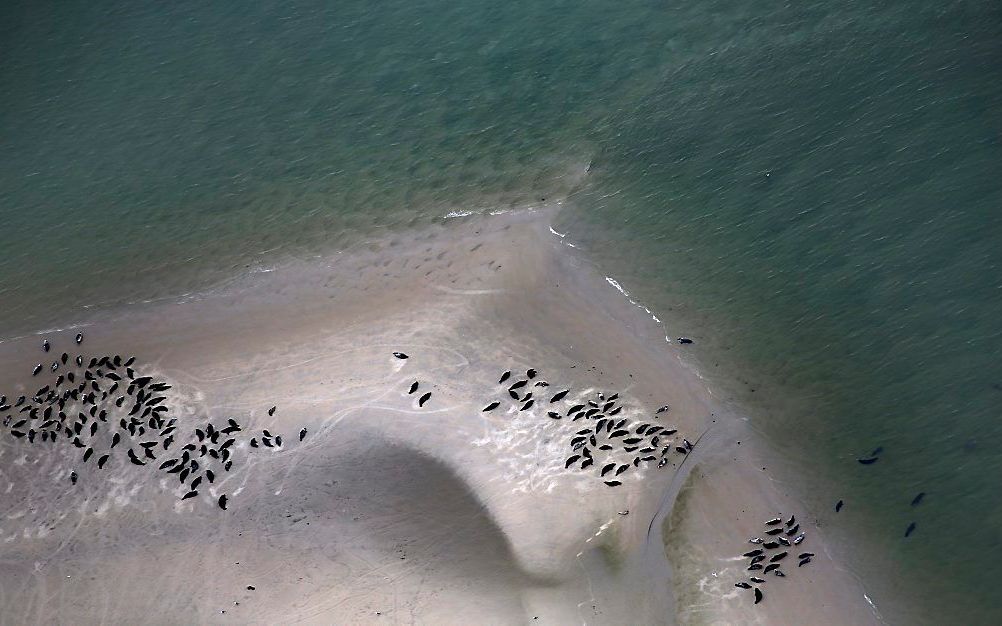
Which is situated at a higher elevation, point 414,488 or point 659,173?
point 659,173

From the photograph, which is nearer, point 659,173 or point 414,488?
point 414,488

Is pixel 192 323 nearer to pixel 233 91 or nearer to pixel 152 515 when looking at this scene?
pixel 152 515

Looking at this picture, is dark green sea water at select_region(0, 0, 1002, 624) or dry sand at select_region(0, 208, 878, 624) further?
dark green sea water at select_region(0, 0, 1002, 624)

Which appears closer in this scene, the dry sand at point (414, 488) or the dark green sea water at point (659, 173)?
the dry sand at point (414, 488)

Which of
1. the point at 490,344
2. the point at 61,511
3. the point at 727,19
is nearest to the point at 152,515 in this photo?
the point at 61,511
